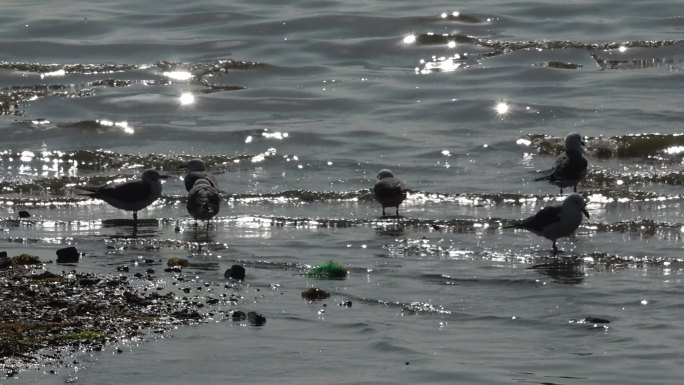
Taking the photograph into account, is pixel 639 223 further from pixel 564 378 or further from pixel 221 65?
pixel 221 65

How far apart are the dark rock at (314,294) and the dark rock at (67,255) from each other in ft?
7.18

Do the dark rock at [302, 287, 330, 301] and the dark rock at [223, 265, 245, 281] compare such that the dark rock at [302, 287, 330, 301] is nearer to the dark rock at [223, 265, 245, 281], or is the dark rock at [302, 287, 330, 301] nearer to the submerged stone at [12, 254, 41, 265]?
the dark rock at [223, 265, 245, 281]

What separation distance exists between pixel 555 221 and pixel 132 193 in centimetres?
427

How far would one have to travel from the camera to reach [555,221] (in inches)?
491

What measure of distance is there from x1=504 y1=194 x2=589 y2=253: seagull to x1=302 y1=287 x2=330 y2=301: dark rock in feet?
9.79

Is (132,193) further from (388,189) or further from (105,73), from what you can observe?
(105,73)

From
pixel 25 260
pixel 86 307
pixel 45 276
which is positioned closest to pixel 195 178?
pixel 25 260

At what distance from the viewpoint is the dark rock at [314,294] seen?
1012 cm

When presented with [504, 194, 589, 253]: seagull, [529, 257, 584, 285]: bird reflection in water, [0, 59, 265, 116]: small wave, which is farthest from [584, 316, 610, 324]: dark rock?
[0, 59, 265, 116]: small wave

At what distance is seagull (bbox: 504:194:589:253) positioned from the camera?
12.5 metres

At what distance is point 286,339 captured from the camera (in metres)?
8.89

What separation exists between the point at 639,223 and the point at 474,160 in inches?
150

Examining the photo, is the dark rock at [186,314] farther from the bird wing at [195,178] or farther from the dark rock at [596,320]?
the bird wing at [195,178]

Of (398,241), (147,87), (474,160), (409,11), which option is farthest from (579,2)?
(398,241)
